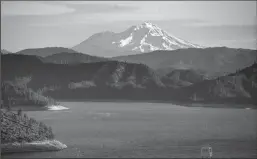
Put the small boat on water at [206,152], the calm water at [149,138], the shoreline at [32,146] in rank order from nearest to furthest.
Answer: the small boat on water at [206,152] → the shoreline at [32,146] → the calm water at [149,138]

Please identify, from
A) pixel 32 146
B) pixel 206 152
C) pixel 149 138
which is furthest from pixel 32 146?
pixel 149 138

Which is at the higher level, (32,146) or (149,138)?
(32,146)

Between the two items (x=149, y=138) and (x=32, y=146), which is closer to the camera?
(x=32, y=146)

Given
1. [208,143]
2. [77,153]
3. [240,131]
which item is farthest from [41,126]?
[240,131]

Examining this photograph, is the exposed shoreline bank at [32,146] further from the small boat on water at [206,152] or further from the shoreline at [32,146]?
the small boat on water at [206,152]

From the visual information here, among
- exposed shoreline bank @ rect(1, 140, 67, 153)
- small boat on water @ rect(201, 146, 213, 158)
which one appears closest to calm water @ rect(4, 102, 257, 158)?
small boat on water @ rect(201, 146, 213, 158)

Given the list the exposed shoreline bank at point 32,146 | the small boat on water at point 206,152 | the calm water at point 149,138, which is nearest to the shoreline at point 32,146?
the exposed shoreline bank at point 32,146

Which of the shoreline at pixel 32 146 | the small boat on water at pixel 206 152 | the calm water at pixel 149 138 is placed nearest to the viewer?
the small boat on water at pixel 206 152

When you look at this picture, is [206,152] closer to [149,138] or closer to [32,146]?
[149,138]

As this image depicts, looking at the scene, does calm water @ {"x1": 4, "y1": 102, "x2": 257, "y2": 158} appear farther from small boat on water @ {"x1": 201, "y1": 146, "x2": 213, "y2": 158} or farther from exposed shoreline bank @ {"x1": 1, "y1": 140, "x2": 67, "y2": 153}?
exposed shoreline bank @ {"x1": 1, "y1": 140, "x2": 67, "y2": 153}
